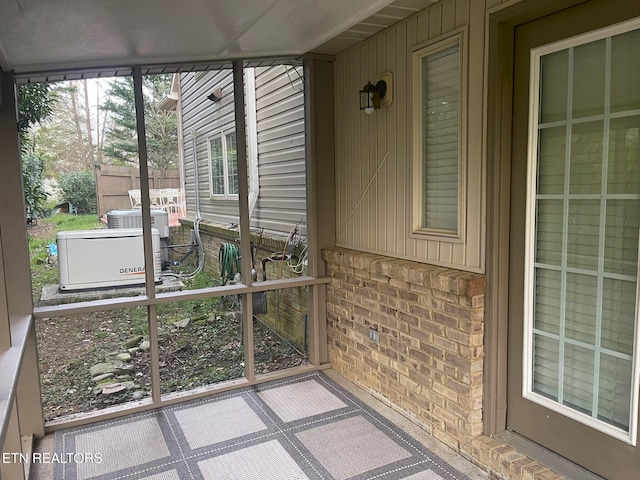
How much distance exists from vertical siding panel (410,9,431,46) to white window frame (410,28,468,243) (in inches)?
1.6

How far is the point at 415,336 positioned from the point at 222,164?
2.75 m

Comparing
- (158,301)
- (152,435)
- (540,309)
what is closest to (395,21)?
(540,309)

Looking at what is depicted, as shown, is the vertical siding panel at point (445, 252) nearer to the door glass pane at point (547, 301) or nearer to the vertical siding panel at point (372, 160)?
the door glass pane at point (547, 301)

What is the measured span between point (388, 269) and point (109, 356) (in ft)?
7.90

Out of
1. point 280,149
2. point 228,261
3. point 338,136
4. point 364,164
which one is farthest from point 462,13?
point 228,261

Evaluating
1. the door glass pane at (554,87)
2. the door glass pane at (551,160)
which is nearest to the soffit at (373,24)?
the door glass pane at (554,87)

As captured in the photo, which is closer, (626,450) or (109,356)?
(626,450)

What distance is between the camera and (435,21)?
2.67 metres

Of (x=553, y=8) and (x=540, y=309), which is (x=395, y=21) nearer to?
(x=553, y=8)

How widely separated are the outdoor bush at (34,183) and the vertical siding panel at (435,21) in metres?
2.65

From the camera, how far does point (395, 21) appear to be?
2.94m

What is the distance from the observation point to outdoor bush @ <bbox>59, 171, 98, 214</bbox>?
3.05 metres

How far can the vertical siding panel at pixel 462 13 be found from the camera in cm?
246

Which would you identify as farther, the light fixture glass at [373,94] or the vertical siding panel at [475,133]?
the light fixture glass at [373,94]
